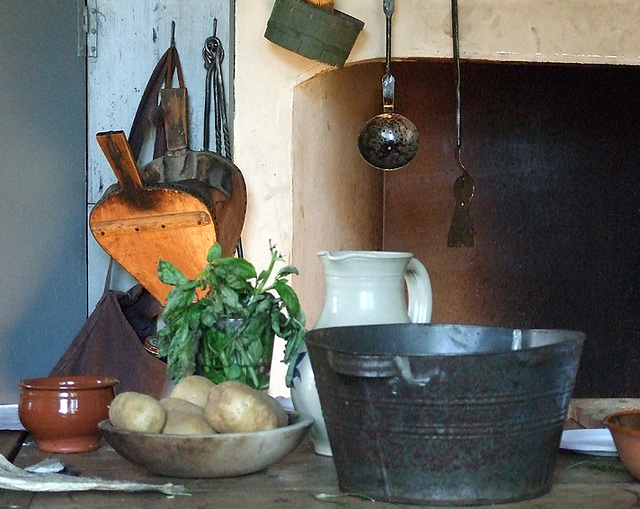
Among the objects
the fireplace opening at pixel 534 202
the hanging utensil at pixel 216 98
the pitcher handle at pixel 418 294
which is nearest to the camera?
the pitcher handle at pixel 418 294

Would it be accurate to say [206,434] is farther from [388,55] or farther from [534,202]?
[534,202]

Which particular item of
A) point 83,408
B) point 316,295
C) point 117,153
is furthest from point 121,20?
point 83,408

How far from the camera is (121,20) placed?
2.28 m

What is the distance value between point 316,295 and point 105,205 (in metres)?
0.76

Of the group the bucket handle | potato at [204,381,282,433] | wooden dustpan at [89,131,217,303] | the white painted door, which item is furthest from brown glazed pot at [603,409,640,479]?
the white painted door

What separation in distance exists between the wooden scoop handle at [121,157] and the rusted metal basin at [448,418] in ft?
3.44

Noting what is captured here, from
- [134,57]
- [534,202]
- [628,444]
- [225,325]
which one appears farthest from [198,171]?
[534,202]

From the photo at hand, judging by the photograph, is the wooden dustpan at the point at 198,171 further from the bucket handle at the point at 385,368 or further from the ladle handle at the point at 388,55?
the bucket handle at the point at 385,368

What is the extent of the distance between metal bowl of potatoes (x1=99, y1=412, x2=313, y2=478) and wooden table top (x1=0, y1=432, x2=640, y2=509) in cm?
2

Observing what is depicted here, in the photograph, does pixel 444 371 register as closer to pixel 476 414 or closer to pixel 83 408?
pixel 476 414

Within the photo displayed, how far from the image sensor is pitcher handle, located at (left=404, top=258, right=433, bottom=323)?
1.30 metres

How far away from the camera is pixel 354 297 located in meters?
1.24

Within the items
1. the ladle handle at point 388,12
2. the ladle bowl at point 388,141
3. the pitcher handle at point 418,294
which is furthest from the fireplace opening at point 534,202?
the pitcher handle at point 418,294

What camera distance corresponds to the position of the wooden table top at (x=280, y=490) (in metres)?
0.99
